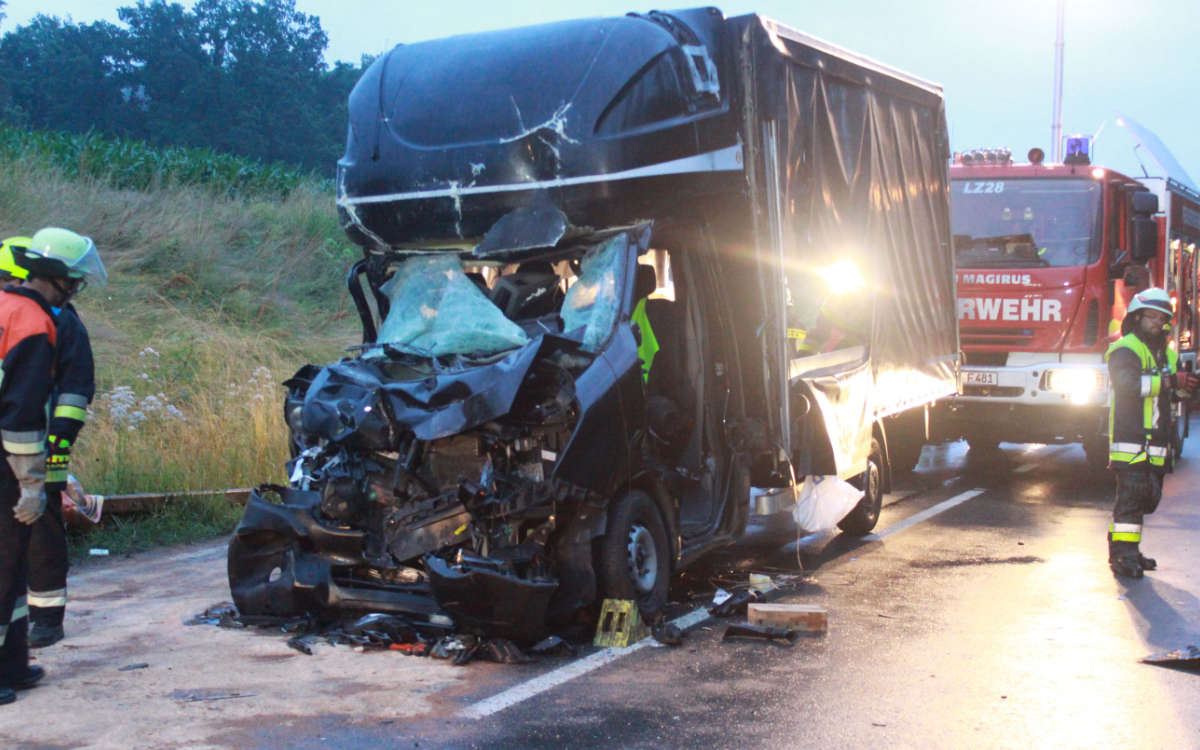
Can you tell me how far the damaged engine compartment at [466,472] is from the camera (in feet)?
18.2

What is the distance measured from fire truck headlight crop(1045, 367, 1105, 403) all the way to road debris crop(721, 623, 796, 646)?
631cm

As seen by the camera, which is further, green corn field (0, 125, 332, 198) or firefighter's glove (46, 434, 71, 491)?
green corn field (0, 125, 332, 198)

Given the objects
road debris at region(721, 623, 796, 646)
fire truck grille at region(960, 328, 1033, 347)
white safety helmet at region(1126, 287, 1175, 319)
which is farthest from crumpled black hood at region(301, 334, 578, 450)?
fire truck grille at region(960, 328, 1033, 347)

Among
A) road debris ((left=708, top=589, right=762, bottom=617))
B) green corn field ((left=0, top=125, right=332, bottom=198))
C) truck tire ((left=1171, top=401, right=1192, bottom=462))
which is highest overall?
green corn field ((left=0, top=125, right=332, bottom=198))

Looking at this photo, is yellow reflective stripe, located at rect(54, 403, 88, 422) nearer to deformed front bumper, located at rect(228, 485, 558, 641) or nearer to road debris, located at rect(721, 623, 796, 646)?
deformed front bumper, located at rect(228, 485, 558, 641)

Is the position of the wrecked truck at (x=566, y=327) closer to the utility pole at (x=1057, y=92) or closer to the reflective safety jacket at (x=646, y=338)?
the reflective safety jacket at (x=646, y=338)

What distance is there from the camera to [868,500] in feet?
29.6

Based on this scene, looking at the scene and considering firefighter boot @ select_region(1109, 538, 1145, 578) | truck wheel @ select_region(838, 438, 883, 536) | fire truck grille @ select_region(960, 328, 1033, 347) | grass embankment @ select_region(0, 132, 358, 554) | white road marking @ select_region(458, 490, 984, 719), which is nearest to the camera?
white road marking @ select_region(458, 490, 984, 719)

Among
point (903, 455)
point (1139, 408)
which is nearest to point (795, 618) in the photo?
point (1139, 408)

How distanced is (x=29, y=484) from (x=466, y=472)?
1887 mm

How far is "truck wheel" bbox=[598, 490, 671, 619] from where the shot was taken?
5.96 metres

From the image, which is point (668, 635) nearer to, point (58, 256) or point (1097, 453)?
point (58, 256)

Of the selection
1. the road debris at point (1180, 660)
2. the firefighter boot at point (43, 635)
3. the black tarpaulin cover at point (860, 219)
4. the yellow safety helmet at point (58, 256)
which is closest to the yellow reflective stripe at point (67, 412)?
the yellow safety helmet at point (58, 256)

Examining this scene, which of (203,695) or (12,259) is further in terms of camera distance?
(12,259)
